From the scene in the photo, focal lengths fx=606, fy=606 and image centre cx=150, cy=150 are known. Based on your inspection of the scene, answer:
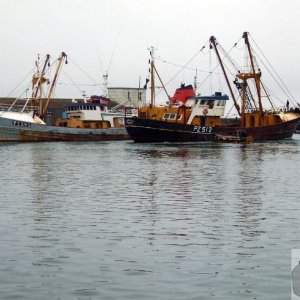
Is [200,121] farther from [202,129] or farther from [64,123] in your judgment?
[64,123]

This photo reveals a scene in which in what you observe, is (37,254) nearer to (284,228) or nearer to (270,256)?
(270,256)

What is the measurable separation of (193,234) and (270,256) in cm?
300

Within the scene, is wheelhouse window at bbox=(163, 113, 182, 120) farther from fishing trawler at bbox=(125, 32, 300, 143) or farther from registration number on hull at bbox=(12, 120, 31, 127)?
registration number on hull at bbox=(12, 120, 31, 127)

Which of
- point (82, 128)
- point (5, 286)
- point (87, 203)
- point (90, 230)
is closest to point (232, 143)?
point (82, 128)

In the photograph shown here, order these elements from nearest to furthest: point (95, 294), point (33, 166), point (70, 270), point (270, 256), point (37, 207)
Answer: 1. point (95, 294)
2. point (70, 270)
3. point (270, 256)
4. point (37, 207)
5. point (33, 166)

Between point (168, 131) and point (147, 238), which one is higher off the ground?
point (168, 131)

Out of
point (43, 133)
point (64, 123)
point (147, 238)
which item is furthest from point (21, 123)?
point (147, 238)

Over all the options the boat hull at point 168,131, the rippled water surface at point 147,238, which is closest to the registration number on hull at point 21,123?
the boat hull at point 168,131

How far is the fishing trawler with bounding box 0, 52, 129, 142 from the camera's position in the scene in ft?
280

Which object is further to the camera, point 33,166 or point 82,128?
point 82,128

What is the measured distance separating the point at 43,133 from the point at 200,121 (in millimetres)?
22604

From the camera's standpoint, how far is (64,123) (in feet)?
309

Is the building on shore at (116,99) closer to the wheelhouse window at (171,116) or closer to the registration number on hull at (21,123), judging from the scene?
the registration number on hull at (21,123)

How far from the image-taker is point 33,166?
4141cm
